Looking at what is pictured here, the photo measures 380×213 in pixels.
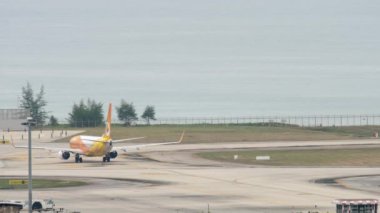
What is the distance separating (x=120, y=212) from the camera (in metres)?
78.9

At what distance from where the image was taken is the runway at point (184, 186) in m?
84.2

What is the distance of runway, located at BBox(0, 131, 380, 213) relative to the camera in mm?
84250

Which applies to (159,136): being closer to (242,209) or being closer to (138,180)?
(138,180)

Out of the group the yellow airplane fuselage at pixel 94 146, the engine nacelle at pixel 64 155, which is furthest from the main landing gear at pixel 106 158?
the engine nacelle at pixel 64 155

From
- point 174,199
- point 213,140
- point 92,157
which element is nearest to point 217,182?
point 174,199

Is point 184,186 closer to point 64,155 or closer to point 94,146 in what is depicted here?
point 94,146

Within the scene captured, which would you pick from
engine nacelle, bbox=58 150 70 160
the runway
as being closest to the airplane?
engine nacelle, bbox=58 150 70 160

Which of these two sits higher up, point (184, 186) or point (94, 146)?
point (94, 146)

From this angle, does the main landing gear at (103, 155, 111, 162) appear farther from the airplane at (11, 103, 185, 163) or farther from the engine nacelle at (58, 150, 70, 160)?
the engine nacelle at (58, 150, 70, 160)

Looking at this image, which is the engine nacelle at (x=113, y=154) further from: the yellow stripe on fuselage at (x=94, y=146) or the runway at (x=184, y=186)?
the yellow stripe on fuselage at (x=94, y=146)

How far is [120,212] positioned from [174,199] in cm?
1058

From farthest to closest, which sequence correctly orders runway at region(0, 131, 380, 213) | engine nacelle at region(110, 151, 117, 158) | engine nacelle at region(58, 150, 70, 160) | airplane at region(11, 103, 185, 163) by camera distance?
engine nacelle at region(58, 150, 70, 160) → engine nacelle at region(110, 151, 117, 158) → airplane at region(11, 103, 185, 163) → runway at region(0, 131, 380, 213)

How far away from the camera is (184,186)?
100875 millimetres

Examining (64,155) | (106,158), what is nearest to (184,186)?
(106,158)
